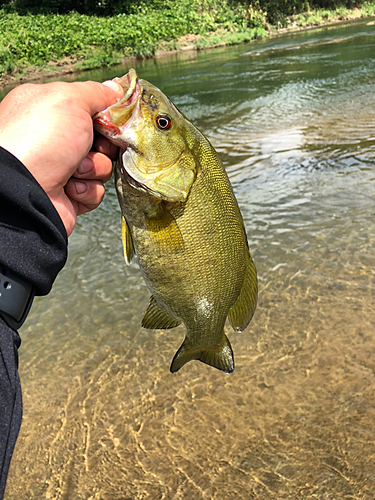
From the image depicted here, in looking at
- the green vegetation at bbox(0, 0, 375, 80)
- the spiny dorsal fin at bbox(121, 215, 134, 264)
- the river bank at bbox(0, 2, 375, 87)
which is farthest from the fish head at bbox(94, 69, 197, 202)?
the green vegetation at bbox(0, 0, 375, 80)

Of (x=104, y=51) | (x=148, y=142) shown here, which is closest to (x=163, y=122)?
(x=148, y=142)

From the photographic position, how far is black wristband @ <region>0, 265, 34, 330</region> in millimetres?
1744

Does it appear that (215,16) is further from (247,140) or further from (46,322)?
(46,322)

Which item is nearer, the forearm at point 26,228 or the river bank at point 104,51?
the forearm at point 26,228

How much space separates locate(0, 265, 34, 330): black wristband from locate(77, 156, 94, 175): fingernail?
2.44 feet

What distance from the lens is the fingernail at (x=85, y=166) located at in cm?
228

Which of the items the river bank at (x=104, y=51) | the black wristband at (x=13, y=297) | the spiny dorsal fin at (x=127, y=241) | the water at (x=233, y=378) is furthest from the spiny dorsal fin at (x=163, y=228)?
the river bank at (x=104, y=51)

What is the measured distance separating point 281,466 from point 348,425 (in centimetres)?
62

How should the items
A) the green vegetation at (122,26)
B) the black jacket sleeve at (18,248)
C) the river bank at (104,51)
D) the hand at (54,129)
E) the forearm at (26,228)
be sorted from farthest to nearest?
the green vegetation at (122,26) → the river bank at (104,51) → the hand at (54,129) → the forearm at (26,228) → the black jacket sleeve at (18,248)

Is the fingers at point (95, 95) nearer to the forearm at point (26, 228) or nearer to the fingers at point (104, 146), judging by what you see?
the fingers at point (104, 146)

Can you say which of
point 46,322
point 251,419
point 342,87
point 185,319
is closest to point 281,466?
point 251,419

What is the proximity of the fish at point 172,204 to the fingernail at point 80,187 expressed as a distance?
0.37 m

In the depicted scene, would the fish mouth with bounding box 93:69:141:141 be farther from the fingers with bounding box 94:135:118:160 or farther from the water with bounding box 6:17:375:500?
the water with bounding box 6:17:375:500

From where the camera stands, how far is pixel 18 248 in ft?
5.64
